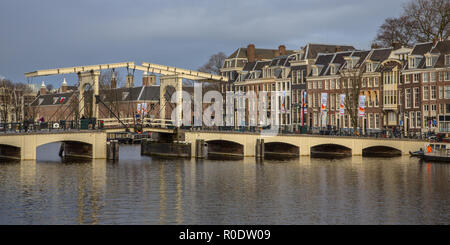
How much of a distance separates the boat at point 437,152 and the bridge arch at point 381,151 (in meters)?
6.96

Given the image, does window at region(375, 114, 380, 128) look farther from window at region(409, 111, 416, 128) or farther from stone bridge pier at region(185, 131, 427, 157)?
stone bridge pier at region(185, 131, 427, 157)

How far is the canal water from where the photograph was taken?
104ft

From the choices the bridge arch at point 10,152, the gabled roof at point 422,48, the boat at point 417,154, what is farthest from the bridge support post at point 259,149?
the gabled roof at point 422,48

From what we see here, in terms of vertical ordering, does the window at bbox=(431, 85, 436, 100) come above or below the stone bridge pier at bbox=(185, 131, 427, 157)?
above

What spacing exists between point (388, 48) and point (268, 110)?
2182cm

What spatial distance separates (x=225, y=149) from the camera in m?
73.1

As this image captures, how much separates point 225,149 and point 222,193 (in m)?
33.6

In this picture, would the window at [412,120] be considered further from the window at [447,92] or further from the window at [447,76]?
the window at [447,76]

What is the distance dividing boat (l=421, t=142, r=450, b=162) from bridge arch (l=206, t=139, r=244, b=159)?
16.9 metres

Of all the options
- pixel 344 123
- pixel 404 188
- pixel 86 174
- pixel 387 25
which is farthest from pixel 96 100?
pixel 387 25

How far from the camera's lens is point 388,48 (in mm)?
85750

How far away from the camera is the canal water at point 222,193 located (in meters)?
31.8

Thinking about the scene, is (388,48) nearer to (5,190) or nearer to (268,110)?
(268,110)

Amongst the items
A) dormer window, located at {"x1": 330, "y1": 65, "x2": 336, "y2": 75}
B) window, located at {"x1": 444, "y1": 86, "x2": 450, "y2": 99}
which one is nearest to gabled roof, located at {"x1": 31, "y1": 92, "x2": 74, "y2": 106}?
dormer window, located at {"x1": 330, "y1": 65, "x2": 336, "y2": 75}
